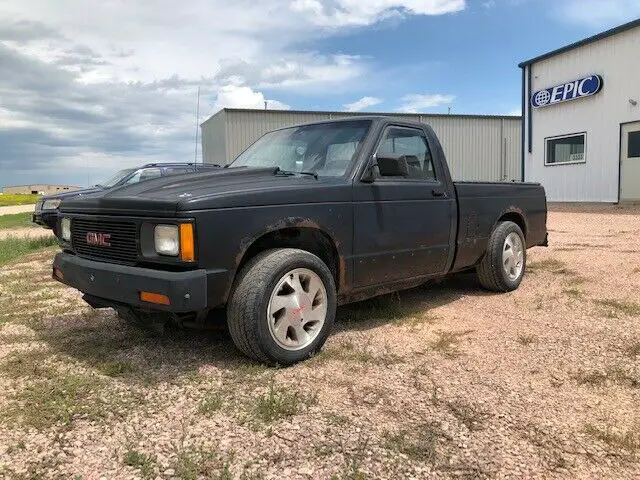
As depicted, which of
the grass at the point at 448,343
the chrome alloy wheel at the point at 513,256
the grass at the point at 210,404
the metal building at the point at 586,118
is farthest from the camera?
the metal building at the point at 586,118

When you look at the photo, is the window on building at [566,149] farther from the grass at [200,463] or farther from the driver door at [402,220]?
the grass at [200,463]

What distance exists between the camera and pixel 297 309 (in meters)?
3.56

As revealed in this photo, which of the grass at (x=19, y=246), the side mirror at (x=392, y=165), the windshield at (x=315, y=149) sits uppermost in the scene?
the windshield at (x=315, y=149)

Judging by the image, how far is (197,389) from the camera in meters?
3.20

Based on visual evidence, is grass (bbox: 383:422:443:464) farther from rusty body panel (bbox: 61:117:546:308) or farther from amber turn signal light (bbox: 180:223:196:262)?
amber turn signal light (bbox: 180:223:196:262)

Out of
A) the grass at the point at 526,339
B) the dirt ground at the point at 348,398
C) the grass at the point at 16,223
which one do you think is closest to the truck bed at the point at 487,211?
the dirt ground at the point at 348,398

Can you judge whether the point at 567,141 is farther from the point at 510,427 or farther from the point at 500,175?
the point at 510,427

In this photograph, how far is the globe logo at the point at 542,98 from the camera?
1933 centimetres

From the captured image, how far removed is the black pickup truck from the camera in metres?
3.20

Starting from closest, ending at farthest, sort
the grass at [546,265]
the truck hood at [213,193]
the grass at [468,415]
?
the grass at [468,415] → the truck hood at [213,193] → the grass at [546,265]

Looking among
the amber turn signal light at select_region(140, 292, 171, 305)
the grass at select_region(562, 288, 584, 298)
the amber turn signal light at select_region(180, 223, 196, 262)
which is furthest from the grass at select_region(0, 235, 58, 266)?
the grass at select_region(562, 288, 584, 298)

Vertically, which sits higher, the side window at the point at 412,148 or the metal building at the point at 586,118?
the metal building at the point at 586,118

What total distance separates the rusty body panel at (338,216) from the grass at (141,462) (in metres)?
0.97

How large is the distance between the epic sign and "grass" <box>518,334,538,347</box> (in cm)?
1579
